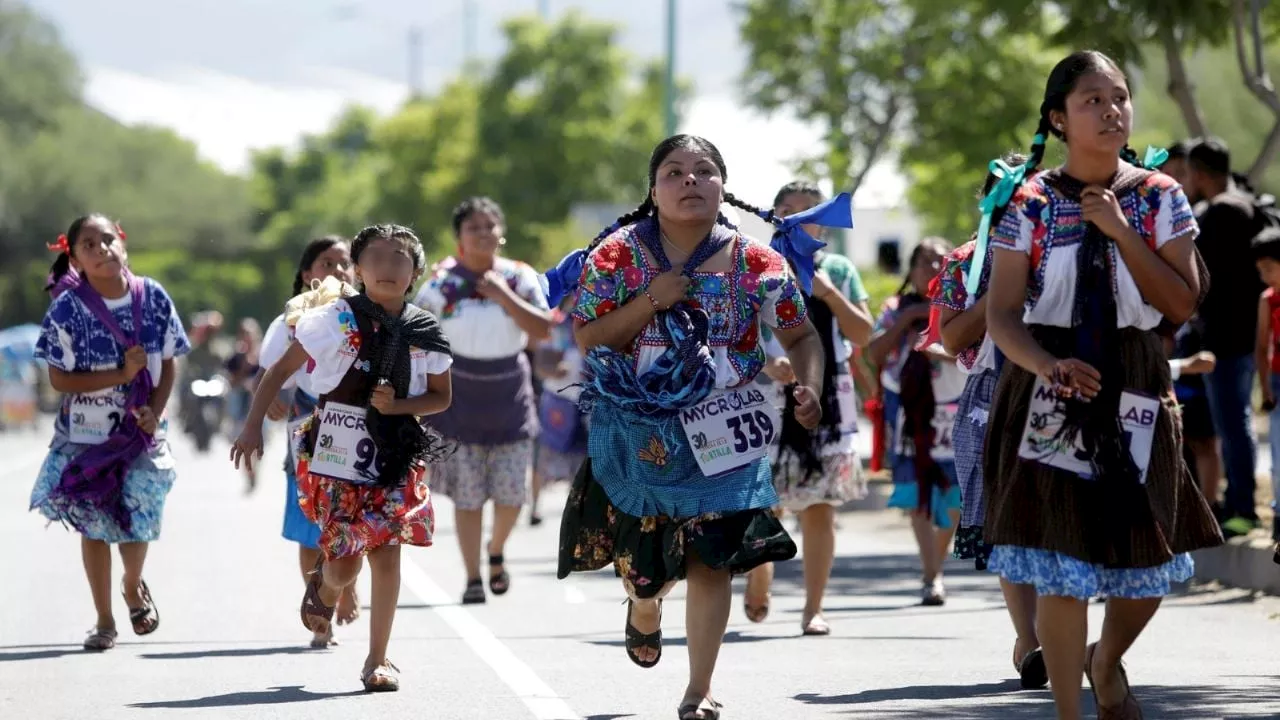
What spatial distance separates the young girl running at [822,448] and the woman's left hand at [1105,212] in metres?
4.16

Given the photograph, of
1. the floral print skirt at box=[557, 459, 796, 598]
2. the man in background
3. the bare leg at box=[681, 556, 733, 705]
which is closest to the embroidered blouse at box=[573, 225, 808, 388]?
the floral print skirt at box=[557, 459, 796, 598]

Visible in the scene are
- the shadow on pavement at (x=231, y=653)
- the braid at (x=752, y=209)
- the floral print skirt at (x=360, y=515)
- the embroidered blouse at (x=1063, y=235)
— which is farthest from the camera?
the shadow on pavement at (x=231, y=653)

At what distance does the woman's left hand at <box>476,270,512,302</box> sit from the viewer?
40.3 ft

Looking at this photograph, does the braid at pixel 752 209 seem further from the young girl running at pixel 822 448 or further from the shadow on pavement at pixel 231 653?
the shadow on pavement at pixel 231 653

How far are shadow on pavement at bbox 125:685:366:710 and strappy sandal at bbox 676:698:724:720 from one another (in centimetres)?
173

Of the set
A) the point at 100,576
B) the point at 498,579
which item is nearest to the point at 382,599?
the point at 100,576

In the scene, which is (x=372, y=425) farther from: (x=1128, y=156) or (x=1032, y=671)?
(x=1128, y=156)

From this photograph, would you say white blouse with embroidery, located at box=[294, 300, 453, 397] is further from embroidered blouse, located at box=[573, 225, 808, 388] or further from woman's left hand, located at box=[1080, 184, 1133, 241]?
woman's left hand, located at box=[1080, 184, 1133, 241]

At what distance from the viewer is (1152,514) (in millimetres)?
6656

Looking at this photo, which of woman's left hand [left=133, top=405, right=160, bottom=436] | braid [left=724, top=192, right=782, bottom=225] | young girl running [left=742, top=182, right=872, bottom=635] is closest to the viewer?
braid [left=724, top=192, right=782, bottom=225]

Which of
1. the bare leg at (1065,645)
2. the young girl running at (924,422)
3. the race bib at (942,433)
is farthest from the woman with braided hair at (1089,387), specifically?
the race bib at (942,433)

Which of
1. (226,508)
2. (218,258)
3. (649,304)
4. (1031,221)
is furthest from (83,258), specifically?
(218,258)

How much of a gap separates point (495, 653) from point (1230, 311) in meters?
5.06

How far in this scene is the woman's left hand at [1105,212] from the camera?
21.9 ft
